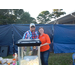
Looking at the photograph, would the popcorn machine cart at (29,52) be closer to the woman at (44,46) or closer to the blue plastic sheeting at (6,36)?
the woman at (44,46)

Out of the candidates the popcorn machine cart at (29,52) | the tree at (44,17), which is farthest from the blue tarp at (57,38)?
the tree at (44,17)

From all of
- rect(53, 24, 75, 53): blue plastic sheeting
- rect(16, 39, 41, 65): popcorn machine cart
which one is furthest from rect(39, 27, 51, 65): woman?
rect(53, 24, 75, 53): blue plastic sheeting

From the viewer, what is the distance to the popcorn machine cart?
136 centimetres

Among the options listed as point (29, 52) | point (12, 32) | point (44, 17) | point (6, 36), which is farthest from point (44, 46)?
point (44, 17)

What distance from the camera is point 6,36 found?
4906mm

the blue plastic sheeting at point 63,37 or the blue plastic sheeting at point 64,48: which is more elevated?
the blue plastic sheeting at point 63,37

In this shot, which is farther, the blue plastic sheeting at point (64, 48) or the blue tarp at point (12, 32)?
the blue plastic sheeting at point (64, 48)

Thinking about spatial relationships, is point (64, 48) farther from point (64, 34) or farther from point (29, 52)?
point (29, 52)

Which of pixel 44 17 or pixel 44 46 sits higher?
pixel 44 17

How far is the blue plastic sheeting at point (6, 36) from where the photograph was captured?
4.85 metres

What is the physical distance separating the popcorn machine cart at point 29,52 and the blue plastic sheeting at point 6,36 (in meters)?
3.77

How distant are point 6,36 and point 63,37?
159 inches

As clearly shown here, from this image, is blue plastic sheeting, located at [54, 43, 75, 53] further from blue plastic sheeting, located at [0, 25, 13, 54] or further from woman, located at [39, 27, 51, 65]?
blue plastic sheeting, located at [0, 25, 13, 54]

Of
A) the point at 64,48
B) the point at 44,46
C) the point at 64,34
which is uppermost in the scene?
the point at 64,34
